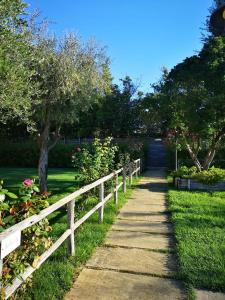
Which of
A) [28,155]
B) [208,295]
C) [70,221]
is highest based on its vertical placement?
[28,155]

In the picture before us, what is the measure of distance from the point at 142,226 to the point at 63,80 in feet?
21.1

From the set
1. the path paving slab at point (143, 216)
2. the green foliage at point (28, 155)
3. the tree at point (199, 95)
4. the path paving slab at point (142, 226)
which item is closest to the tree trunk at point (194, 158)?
the tree at point (199, 95)

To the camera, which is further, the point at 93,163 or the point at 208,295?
the point at 93,163

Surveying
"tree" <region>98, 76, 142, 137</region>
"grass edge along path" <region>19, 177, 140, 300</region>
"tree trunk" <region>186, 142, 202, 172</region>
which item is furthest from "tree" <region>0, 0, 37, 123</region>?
"tree" <region>98, 76, 142, 137</region>

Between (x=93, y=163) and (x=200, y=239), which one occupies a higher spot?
(x=93, y=163)

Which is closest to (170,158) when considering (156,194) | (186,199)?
(156,194)

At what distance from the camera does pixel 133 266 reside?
515 cm

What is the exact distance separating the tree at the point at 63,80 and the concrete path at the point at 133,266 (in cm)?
572

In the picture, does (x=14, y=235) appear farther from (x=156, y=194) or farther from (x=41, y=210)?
(x=156, y=194)

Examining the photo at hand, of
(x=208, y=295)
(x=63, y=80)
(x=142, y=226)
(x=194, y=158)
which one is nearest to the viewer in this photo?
(x=208, y=295)

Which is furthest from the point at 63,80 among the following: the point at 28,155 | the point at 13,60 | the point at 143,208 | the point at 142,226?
the point at 28,155

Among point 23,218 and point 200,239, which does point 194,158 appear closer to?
point 200,239

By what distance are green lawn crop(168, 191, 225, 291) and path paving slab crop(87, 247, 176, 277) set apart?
19 cm

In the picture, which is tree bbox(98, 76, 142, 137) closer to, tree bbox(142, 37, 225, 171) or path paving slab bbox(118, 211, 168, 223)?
tree bbox(142, 37, 225, 171)
